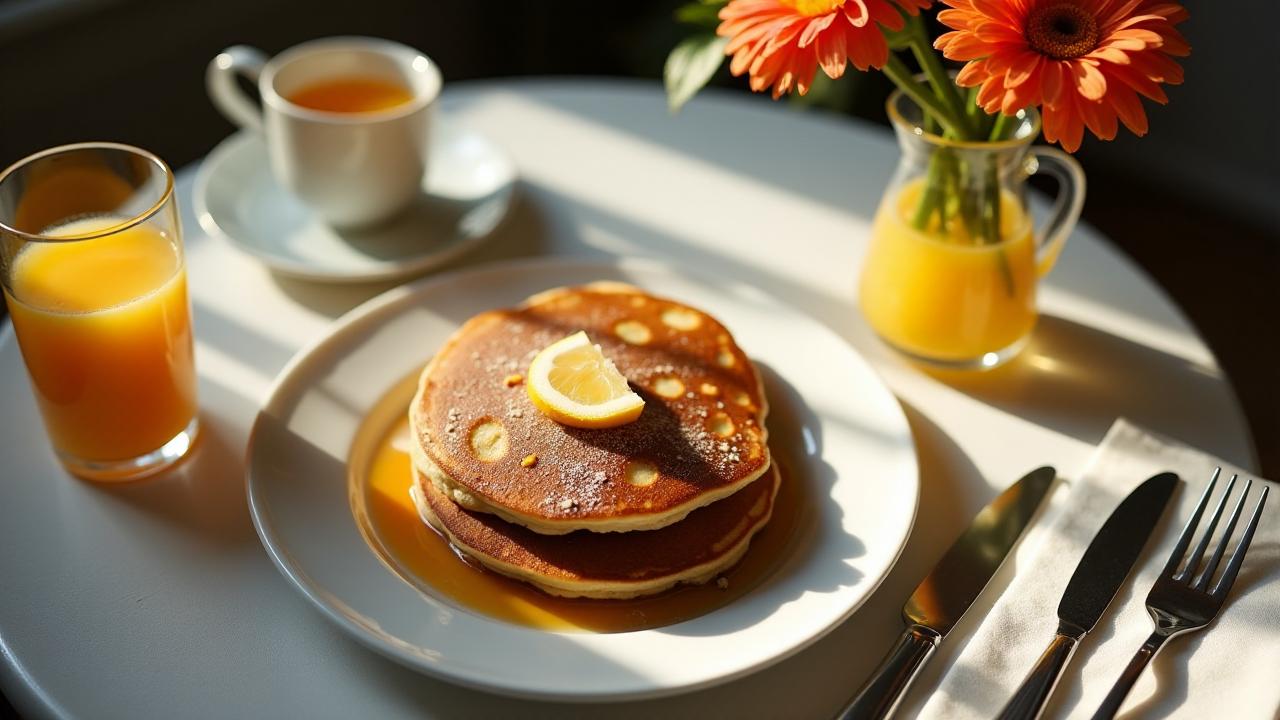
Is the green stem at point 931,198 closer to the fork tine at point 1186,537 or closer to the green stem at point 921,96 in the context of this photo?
the green stem at point 921,96

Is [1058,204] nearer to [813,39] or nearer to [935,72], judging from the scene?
[935,72]

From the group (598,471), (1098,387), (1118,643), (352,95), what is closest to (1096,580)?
(1118,643)

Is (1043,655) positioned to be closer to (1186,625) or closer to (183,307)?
(1186,625)

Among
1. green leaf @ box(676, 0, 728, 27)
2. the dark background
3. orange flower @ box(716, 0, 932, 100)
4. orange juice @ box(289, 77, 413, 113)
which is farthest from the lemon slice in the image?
the dark background

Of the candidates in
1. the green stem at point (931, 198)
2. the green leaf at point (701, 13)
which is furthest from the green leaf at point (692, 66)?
the green stem at point (931, 198)

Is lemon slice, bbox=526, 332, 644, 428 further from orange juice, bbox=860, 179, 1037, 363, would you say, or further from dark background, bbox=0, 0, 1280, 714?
dark background, bbox=0, 0, 1280, 714

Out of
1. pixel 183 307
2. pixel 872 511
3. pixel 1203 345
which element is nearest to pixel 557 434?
pixel 872 511
